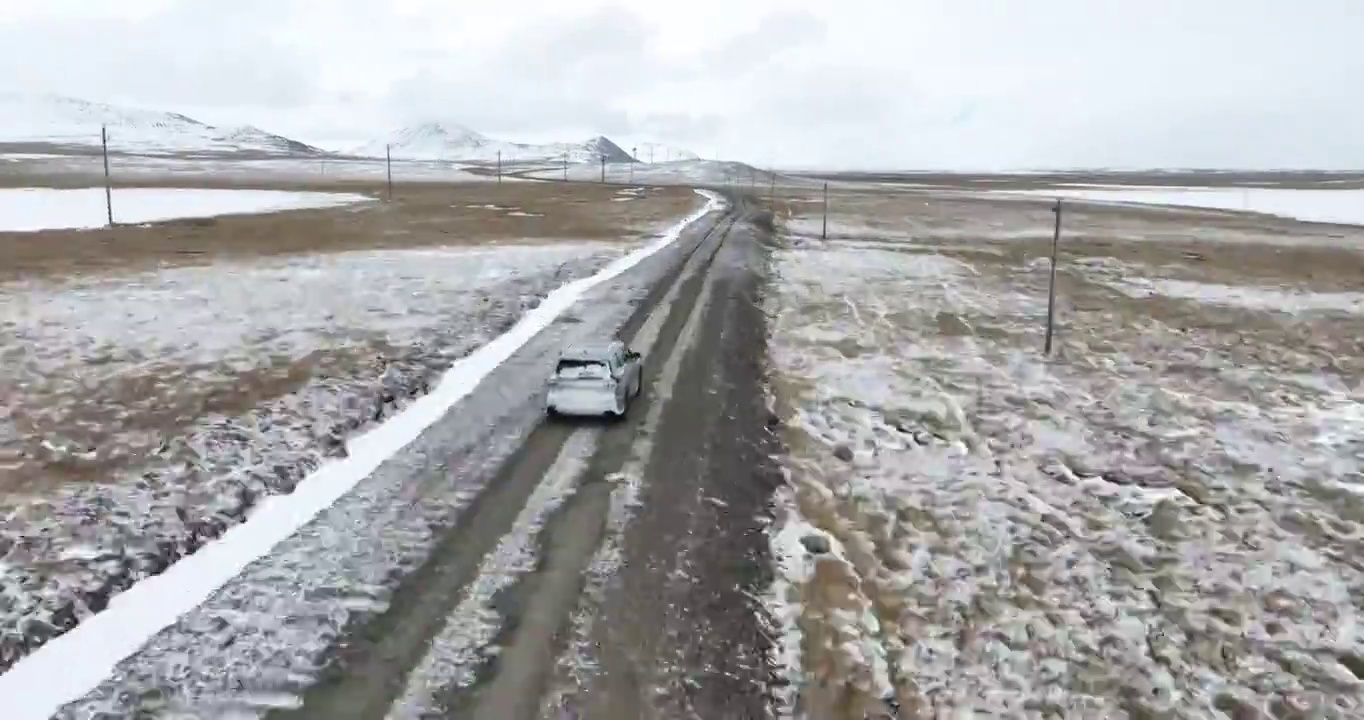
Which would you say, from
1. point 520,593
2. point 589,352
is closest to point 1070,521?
point 520,593

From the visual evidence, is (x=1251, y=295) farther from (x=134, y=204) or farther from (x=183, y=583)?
(x=134, y=204)

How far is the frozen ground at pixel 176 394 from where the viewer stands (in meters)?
13.5

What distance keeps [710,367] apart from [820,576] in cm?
1289

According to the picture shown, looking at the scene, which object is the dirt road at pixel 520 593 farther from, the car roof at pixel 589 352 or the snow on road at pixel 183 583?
the car roof at pixel 589 352

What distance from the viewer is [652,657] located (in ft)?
36.0

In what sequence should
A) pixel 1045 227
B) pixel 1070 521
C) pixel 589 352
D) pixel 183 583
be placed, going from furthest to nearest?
pixel 1045 227
pixel 589 352
pixel 1070 521
pixel 183 583

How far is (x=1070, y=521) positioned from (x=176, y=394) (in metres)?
20.2

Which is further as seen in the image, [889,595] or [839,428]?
[839,428]

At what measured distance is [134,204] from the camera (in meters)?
89.1

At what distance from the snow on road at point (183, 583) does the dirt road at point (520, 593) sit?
0.41 m

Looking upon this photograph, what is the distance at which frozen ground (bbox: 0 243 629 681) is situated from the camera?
1351cm

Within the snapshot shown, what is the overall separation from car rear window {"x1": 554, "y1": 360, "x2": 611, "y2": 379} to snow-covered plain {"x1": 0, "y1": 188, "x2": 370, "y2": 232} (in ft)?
201

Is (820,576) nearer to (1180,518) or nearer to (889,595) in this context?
(889,595)

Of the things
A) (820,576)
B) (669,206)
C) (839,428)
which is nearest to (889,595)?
(820,576)
